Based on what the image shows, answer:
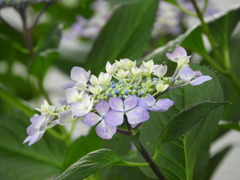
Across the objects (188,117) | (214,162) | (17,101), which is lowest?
(214,162)

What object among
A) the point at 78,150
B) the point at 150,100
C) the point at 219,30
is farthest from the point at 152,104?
the point at 219,30

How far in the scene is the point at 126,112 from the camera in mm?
288

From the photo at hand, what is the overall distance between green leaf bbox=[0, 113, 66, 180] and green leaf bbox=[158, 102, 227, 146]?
0.29 m

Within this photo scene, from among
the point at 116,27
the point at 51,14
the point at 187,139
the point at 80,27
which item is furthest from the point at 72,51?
the point at 187,139

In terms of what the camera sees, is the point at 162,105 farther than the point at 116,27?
No

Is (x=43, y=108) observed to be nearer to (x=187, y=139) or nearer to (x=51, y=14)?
(x=187, y=139)

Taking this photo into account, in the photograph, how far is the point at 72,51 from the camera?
79cm

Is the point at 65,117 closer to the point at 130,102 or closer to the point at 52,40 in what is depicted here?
the point at 130,102

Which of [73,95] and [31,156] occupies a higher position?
[73,95]

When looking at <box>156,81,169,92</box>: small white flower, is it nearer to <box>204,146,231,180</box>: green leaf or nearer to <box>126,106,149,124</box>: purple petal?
<box>126,106,149,124</box>: purple petal

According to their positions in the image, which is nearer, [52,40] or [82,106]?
[82,106]

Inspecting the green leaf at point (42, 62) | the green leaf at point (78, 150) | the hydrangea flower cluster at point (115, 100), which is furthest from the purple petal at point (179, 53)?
the green leaf at point (42, 62)

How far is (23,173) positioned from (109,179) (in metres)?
0.10

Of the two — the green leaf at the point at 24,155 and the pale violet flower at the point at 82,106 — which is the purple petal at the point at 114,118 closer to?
the pale violet flower at the point at 82,106
